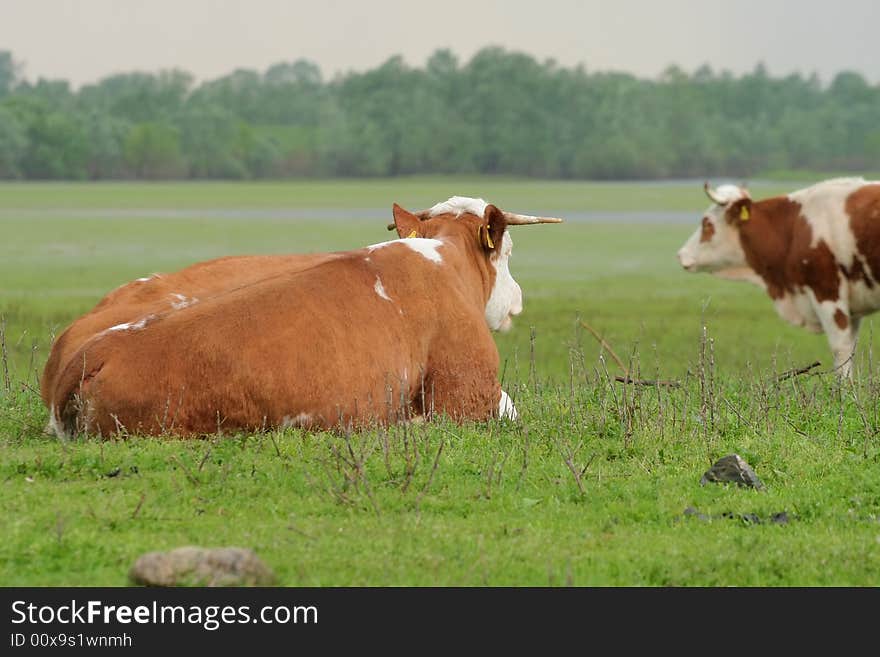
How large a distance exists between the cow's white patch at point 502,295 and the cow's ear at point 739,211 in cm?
675

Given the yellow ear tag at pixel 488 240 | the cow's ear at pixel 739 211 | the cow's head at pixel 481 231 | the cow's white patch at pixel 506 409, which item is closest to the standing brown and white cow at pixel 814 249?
the cow's ear at pixel 739 211

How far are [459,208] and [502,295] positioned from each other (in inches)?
28.1

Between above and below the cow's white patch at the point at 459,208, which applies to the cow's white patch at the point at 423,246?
below

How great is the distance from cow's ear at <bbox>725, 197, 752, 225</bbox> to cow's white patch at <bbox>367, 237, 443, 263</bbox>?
26.0 feet

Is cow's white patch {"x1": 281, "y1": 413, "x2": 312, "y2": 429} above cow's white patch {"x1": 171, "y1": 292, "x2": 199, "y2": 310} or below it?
below

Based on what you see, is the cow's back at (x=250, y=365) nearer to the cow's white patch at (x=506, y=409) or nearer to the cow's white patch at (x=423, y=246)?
the cow's white patch at (x=423, y=246)

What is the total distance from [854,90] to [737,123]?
20091mm

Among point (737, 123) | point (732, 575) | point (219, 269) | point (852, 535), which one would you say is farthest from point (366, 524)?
point (737, 123)

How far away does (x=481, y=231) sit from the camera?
9852mm

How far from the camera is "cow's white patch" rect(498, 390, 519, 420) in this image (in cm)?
925

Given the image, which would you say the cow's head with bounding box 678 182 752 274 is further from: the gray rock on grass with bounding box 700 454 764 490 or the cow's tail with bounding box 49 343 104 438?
the cow's tail with bounding box 49 343 104 438

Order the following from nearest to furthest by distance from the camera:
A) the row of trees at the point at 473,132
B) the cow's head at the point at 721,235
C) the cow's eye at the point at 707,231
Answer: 1. the cow's head at the point at 721,235
2. the cow's eye at the point at 707,231
3. the row of trees at the point at 473,132

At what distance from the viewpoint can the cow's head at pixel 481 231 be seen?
32.3 feet

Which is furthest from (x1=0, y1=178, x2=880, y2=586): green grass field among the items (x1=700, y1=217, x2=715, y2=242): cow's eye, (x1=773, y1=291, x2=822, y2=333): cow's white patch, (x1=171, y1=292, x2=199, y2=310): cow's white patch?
(x1=700, y1=217, x2=715, y2=242): cow's eye
